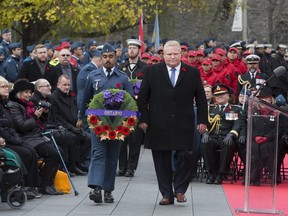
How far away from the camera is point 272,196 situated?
542 inches

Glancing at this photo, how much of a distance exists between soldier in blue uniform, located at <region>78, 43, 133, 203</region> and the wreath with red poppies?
21 cm

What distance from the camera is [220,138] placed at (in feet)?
57.5

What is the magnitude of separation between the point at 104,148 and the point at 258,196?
2245mm

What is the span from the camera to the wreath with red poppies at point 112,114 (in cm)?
1422

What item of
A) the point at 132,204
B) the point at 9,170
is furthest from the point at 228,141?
the point at 9,170

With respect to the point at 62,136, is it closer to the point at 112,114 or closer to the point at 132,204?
the point at 112,114

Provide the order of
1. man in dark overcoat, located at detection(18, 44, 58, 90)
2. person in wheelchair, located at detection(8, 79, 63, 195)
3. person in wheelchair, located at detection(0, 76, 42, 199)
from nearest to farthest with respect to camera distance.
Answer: person in wheelchair, located at detection(0, 76, 42, 199) → person in wheelchair, located at detection(8, 79, 63, 195) → man in dark overcoat, located at detection(18, 44, 58, 90)

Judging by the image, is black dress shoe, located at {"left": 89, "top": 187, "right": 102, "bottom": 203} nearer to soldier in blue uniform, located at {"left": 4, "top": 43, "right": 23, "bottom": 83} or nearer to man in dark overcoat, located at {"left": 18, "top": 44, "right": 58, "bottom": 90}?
man in dark overcoat, located at {"left": 18, "top": 44, "right": 58, "bottom": 90}

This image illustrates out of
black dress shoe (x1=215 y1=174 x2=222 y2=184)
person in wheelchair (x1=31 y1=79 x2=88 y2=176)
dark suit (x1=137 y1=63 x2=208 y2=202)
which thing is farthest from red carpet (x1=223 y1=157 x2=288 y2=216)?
person in wheelchair (x1=31 y1=79 x2=88 y2=176)

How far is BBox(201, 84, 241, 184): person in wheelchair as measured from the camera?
17.3m

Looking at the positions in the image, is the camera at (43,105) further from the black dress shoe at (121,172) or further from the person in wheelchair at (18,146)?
the black dress shoe at (121,172)

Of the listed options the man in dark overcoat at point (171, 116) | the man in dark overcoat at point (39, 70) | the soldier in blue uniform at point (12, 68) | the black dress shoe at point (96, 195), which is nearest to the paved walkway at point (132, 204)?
the black dress shoe at point (96, 195)

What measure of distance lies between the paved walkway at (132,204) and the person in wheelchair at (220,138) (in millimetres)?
441

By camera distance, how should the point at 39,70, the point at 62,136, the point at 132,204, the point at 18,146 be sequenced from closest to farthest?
the point at 132,204, the point at 18,146, the point at 62,136, the point at 39,70
